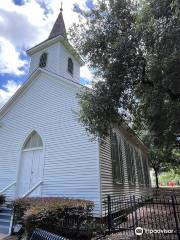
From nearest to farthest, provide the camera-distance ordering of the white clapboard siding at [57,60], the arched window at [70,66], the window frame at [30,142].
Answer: the window frame at [30,142] < the white clapboard siding at [57,60] < the arched window at [70,66]

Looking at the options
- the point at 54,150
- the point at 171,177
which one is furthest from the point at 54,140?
the point at 171,177

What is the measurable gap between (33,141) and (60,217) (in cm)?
631

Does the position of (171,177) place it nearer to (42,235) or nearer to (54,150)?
(54,150)

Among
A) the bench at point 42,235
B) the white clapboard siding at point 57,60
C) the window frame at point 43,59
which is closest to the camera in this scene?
the bench at point 42,235

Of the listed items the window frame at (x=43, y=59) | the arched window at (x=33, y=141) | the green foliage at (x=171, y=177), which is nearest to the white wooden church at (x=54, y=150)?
the arched window at (x=33, y=141)

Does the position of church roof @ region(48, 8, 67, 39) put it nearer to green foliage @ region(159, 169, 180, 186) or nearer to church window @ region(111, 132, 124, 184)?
A: church window @ region(111, 132, 124, 184)

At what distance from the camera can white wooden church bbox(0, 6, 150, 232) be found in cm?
984

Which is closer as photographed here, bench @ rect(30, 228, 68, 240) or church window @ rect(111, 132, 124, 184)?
bench @ rect(30, 228, 68, 240)

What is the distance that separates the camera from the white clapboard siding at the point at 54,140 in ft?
32.1

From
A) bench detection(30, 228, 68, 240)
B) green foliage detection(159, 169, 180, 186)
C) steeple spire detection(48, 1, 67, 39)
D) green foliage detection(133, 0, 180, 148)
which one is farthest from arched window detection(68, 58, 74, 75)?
green foliage detection(159, 169, 180, 186)

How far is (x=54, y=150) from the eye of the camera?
11086 mm

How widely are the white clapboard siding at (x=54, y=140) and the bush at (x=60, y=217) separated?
5.12 ft

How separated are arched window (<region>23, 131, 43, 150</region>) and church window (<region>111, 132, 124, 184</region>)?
13.3 ft

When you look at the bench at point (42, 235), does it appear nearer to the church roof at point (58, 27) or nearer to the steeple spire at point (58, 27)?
the steeple spire at point (58, 27)
